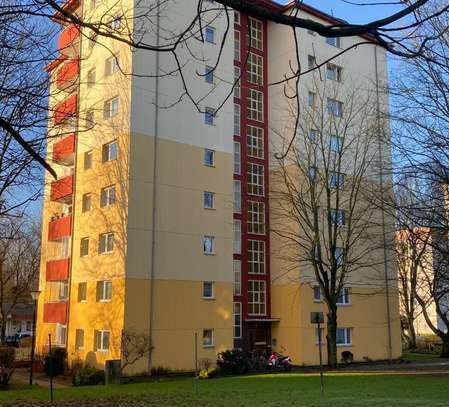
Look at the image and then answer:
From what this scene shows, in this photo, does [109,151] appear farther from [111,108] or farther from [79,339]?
[79,339]

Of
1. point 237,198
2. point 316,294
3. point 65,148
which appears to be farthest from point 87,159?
point 316,294

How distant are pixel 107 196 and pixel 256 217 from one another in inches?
403

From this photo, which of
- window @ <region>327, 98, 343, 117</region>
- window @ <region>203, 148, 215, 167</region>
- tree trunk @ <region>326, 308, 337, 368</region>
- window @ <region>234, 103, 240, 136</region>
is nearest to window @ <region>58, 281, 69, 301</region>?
window @ <region>203, 148, 215, 167</region>

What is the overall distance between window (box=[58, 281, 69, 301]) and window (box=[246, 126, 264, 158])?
48.1 feet

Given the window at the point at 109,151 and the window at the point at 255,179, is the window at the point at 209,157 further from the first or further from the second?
the window at the point at 109,151

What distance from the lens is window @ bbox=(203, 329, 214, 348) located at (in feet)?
109

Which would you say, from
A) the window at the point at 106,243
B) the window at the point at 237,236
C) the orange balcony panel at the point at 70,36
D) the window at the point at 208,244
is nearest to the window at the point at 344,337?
the window at the point at 237,236

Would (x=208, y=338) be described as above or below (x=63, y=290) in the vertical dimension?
below

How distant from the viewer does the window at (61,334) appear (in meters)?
36.1

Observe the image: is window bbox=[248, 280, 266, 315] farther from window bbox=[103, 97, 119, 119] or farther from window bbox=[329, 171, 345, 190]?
window bbox=[103, 97, 119, 119]

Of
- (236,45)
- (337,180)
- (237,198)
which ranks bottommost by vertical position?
(237,198)

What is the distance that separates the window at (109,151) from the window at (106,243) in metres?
4.49

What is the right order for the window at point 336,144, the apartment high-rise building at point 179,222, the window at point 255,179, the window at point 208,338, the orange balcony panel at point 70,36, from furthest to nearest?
1. the window at point 255,179
2. the window at point 336,144
3. the window at point 208,338
4. the apartment high-rise building at point 179,222
5. the orange balcony panel at point 70,36

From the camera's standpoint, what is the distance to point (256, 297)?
125ft
